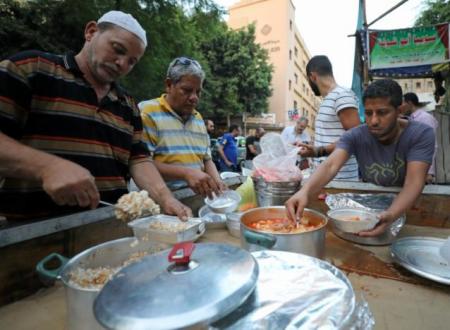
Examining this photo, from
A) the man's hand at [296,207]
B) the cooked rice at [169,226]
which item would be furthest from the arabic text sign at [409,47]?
the cooked rice at [169,226]

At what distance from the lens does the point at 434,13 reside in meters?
7.27

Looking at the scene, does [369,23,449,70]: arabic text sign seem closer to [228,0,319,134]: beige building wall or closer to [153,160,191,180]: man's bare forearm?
[153,160,191,180]: man's bare forearm

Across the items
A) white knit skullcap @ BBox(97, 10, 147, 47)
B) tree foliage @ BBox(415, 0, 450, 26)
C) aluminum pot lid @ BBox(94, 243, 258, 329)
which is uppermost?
tree foliage @ BBox(415, 0, 450, 26)

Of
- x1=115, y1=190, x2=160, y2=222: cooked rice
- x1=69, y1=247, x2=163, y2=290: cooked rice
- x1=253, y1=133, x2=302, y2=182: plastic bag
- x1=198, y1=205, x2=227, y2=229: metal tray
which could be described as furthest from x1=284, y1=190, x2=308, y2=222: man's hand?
x1=69, y1=247, x2=163, y2=290: cooked rice

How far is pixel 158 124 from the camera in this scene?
2041 mm

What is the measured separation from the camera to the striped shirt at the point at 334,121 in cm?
236

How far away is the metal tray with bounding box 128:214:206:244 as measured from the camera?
1136mm

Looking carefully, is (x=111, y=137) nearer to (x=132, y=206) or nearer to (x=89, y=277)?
(x=132, y=206)

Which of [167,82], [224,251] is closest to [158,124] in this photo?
[167,82]

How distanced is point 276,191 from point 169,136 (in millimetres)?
887

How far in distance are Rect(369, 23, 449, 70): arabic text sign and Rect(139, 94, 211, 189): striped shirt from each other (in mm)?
4434

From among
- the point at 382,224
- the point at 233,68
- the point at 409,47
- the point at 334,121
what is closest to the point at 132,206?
the point at 382,224

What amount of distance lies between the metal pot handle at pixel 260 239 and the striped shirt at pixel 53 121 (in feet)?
2.79

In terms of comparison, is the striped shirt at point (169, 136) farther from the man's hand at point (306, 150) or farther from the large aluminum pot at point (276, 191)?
the man's hand at point (306, 150)
